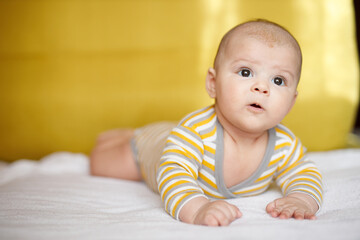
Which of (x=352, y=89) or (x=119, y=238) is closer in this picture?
(x=119, y=238)

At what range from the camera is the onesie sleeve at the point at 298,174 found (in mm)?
897

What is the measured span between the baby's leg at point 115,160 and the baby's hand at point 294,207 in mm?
570

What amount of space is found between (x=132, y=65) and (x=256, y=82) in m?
0.86

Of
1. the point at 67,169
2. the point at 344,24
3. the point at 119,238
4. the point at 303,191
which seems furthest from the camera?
the point at 344,24

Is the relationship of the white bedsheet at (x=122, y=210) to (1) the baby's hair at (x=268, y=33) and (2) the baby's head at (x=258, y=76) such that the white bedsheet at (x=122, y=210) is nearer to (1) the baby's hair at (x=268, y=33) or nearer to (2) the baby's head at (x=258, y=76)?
(2) the baby's head at (x=258, y=76)

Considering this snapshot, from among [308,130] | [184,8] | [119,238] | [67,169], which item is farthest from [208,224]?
[184,8]

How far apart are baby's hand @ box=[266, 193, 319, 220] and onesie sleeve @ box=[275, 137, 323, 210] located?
0.09ft

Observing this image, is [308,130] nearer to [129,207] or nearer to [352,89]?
[352,89]

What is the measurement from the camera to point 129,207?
956 mm

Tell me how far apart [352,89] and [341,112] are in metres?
0.11

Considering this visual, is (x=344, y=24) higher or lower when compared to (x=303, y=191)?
higher

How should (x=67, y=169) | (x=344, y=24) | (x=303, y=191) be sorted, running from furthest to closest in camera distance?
(x=344, y=24)
(x=67, y=169)
(x=303, y=191)

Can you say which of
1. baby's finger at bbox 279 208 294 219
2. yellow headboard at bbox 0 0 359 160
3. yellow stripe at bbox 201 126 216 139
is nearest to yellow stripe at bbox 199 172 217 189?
yellow stripe at bbox 201 126 216 139

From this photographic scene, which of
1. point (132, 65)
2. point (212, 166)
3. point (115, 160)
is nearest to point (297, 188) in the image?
point (212, 166)
